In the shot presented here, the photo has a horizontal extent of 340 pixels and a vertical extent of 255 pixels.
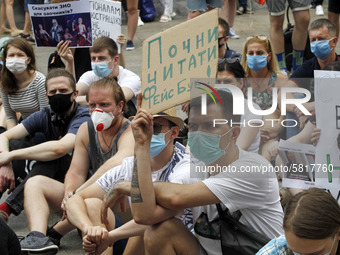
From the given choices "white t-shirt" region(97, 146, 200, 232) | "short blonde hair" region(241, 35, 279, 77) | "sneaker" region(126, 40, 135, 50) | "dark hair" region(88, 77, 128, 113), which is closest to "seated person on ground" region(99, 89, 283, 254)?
"white t-shirt" region(97, 146, 200, 232)

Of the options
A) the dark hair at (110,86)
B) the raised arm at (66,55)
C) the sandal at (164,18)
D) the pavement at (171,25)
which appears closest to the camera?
the dark hair at (110,86)

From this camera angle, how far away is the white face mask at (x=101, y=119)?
4.42 m

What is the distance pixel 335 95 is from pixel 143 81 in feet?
3.44

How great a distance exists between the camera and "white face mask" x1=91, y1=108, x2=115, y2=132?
442 cm

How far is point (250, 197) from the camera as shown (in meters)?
3.25

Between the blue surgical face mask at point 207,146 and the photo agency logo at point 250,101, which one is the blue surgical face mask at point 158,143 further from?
the photo agency logo at point 250,101

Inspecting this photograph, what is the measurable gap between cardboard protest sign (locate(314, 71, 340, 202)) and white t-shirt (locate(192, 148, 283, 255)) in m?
0.32

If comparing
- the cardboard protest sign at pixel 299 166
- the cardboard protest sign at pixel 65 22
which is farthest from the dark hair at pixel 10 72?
the cardboard protest sign at pixel 299 166

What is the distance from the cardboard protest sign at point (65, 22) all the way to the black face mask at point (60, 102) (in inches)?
47.6

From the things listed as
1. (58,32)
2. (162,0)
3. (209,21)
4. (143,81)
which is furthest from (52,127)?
(162,0)

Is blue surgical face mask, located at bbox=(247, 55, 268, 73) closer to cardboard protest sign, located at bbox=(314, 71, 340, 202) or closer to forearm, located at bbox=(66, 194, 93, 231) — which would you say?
cardboard protest sign, located at bbox=(314, 71, 340, 202)

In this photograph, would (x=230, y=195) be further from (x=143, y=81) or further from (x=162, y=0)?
(x=162, y=0)

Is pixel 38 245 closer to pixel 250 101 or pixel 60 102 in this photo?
pixel 60 102

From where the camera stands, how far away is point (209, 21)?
127 inches
